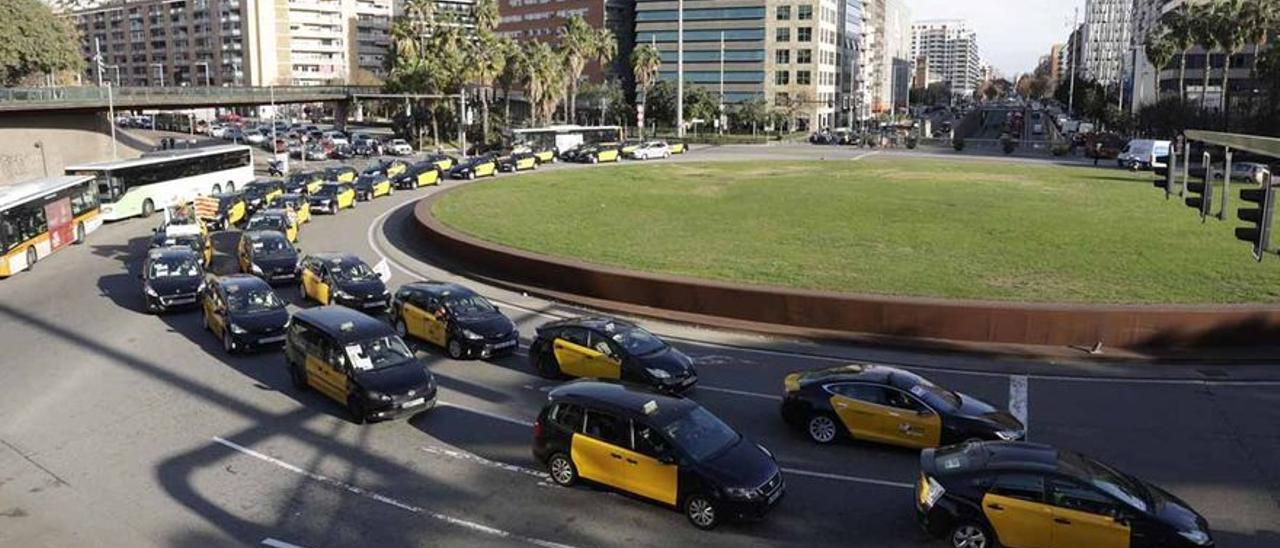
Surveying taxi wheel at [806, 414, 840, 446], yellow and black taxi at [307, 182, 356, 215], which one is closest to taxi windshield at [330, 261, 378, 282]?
taxi wheel at [806, 414, 840, 446]

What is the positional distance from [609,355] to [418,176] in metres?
44.4

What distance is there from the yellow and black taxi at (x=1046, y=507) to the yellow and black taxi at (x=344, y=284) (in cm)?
1750

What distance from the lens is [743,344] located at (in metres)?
23.8

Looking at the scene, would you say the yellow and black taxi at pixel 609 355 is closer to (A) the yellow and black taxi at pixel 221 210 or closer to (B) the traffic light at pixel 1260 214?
(B) the traffic light at pixel 1260 214

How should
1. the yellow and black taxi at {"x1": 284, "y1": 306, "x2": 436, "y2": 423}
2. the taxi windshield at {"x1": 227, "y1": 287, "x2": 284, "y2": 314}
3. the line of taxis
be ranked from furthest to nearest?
1. the taxi windshield at {"x1": 227, "y1": 287, "x2": 284, "y2": 314}
2. the yellow and black taxi at {"x1": 284, "y1": 306, "x2": 436, "y2": 423}
3. the line of taxis

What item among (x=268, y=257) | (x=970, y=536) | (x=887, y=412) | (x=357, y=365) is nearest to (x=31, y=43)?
(x=268, y=257)

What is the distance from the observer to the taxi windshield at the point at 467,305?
73.3 ft

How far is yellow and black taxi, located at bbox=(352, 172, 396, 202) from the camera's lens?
54219mm

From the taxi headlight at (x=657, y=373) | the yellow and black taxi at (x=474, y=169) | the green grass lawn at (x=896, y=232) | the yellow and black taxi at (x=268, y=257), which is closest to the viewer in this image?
the taxi headlight at (x=657, y=373)

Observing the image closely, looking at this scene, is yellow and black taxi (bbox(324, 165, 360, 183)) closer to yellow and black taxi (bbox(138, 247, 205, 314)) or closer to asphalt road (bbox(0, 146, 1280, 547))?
yellow and black taxi (bbox(138, 247, 205, 314))

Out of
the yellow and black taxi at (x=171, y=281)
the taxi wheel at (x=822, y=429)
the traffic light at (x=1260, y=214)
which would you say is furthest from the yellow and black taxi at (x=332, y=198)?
the traffic light at (x=1260, y=214)

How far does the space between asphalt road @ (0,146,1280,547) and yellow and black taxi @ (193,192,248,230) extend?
18.4 m

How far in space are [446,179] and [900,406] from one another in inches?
2124

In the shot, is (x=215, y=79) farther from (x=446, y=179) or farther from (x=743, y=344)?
(x=743, y=344)
